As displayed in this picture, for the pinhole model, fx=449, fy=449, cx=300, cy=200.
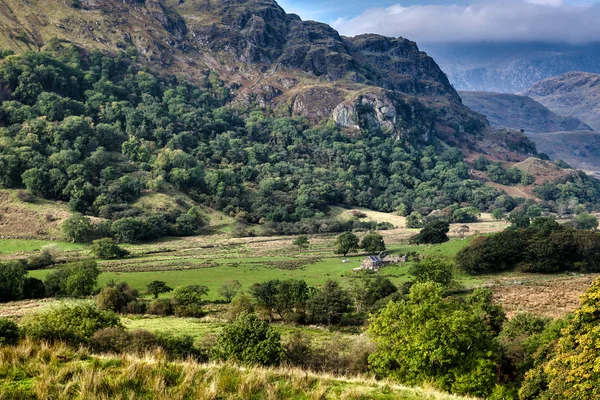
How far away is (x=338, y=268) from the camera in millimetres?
82312

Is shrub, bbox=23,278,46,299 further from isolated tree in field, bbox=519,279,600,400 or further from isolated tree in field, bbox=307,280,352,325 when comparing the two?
isolated tree in field, bbox=519,279,600,400

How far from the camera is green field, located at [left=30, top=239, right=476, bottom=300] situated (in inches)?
2761

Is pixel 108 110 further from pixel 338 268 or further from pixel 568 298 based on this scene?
pixel 568 298

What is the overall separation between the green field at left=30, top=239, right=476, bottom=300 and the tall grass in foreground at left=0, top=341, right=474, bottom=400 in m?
50.6

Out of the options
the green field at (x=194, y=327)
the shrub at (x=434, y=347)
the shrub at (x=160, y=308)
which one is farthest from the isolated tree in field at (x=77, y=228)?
the shrub at (x=434, y=347)

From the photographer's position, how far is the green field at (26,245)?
92.2 metres

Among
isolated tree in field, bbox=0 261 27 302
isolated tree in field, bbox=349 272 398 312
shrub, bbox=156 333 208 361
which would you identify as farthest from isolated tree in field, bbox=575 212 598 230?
isolated tree in field, bbox=0 261 27 302

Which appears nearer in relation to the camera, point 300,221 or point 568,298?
point 568,298

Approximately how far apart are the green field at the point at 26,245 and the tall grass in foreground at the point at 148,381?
92.8 m

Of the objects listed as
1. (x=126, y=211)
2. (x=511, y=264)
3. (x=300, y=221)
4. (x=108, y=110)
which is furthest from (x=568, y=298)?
(x=108, y=110)

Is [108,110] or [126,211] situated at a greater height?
[108,110]

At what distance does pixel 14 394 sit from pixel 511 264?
80.8 meters

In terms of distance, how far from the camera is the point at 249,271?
7894 cm

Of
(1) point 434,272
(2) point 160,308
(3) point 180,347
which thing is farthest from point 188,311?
(1) point 434,272
